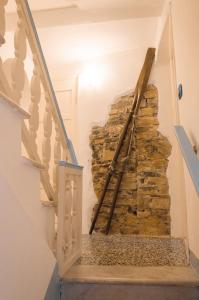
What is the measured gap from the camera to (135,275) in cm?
131

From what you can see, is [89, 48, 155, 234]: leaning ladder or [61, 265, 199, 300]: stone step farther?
[89, 48, 155, 234]: leaning ladder

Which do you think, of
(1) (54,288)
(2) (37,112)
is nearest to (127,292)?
(1) (54,288)

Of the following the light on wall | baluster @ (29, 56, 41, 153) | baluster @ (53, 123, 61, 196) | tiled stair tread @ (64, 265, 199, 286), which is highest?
the light on wall

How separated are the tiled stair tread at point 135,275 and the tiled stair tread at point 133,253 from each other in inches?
4.8

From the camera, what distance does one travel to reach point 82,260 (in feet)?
5.33

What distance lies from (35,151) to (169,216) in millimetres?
2066

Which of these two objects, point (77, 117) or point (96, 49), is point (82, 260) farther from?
point (96, 49)

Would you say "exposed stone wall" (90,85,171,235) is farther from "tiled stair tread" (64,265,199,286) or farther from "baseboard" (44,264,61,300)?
"baseboard" (44,264,61,300)

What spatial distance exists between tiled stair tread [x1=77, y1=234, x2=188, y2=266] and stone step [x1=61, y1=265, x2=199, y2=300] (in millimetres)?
248

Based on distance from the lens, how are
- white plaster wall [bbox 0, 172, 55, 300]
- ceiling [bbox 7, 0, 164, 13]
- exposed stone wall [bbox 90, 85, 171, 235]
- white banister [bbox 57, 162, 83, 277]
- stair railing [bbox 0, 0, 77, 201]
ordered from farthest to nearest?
exposed stone wall [bbox 90, 85, 171, 235]
ceiling [bbox 7, 0, 164, 13]
white banister [bbox 57, 162, 83, 277]
stair railing [bbox 0, 0, 77, 201]
white plaster wall [bbox 0, 172, 55, 300]

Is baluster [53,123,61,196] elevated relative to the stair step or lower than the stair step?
elevated

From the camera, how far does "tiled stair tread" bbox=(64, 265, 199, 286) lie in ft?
4.04

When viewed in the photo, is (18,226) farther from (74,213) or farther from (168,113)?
(168,113)

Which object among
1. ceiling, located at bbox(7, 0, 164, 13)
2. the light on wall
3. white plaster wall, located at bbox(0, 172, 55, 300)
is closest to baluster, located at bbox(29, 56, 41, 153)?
white plaster wall, located at bbox(0, 172, 55, 300)
